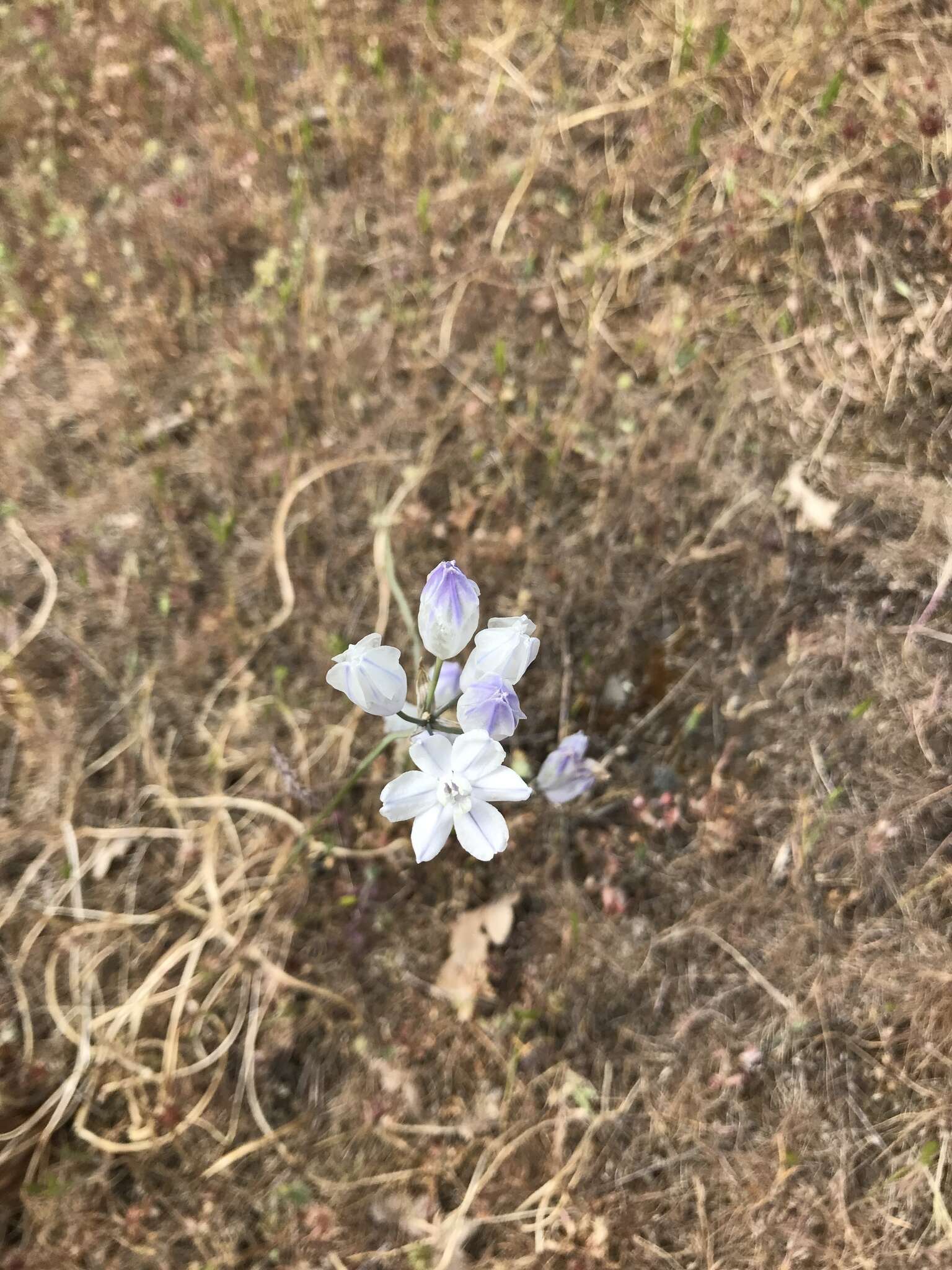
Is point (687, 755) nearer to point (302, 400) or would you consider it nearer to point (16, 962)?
point (302, 400)

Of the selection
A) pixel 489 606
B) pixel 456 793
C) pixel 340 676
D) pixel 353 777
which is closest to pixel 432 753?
pixel 456 793

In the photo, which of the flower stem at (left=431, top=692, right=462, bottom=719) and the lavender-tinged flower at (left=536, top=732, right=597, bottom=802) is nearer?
the flower stem at (left=431, top=692, right=462, bottom=719)

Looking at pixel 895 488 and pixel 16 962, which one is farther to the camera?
pixel 895 488

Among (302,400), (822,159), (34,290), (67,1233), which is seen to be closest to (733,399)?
(822,159)

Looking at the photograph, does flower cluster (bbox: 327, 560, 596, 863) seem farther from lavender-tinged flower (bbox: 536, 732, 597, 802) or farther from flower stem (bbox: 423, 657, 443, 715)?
lavender-tinged flower (bbox: 536, 732, 597, 802)

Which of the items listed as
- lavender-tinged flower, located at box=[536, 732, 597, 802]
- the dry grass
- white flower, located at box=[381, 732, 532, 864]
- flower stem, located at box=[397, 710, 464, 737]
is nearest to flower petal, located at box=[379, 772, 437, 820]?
white flower, located at box=[381, 732, 532, 864]

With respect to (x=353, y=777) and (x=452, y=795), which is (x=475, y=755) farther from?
(x=353, y=777)

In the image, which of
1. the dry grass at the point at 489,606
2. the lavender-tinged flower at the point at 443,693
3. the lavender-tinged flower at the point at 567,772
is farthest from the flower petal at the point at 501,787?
the dry grass at the point at 489,606
